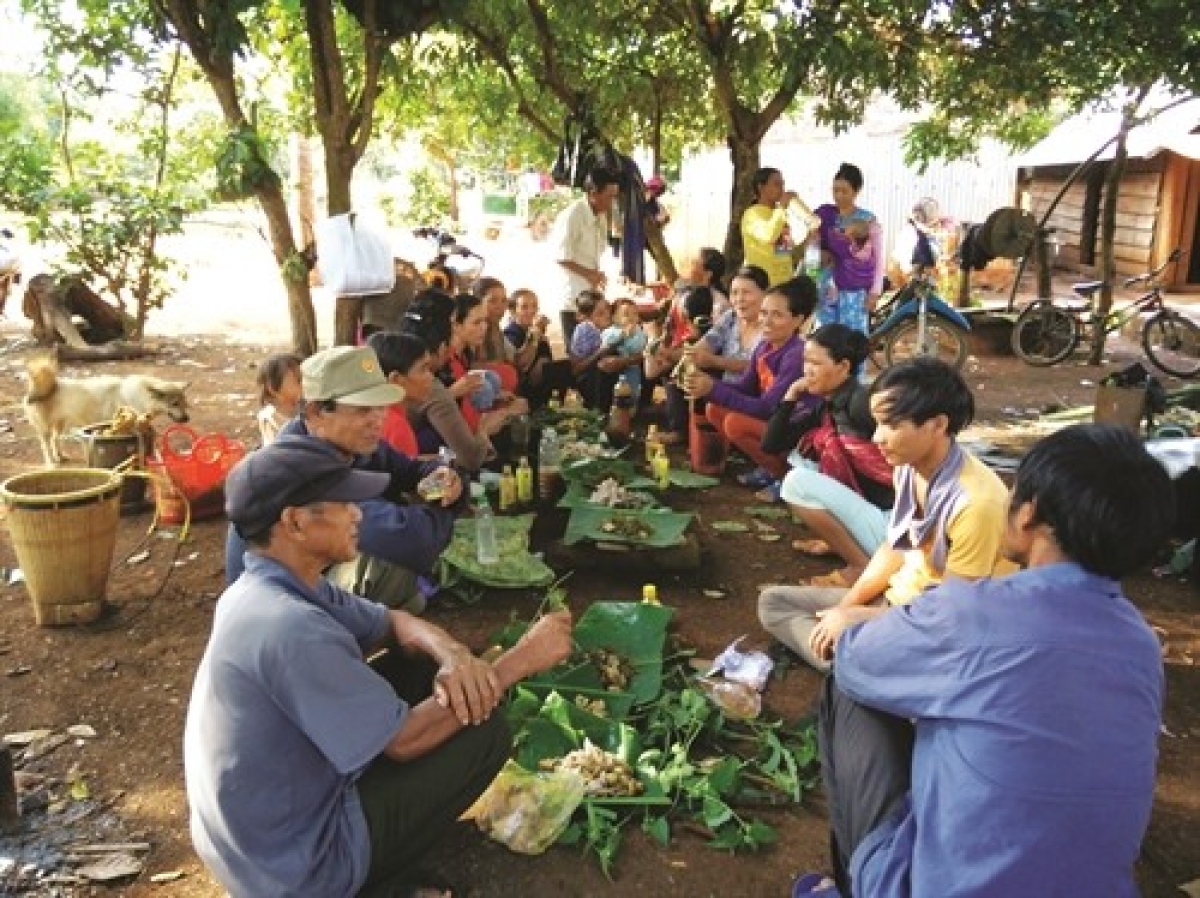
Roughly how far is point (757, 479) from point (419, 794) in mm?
4349

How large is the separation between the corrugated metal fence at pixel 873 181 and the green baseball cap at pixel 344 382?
17.0 meters

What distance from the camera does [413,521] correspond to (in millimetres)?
3729

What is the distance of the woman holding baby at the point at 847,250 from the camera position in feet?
27.9

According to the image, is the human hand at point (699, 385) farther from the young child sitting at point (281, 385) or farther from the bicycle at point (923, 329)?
the bicycle at point (923, 329)

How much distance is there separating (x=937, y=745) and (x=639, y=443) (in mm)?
5362

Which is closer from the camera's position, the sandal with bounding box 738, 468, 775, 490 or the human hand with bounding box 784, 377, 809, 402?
the human hand with bounding box 784, 377, 809, 402

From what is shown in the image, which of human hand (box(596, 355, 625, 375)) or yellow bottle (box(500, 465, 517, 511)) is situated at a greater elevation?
human hand (box(596, 355, 625, 375))

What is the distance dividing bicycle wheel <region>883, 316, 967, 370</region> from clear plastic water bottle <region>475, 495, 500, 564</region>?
6.26 metres

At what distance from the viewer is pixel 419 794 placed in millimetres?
2426

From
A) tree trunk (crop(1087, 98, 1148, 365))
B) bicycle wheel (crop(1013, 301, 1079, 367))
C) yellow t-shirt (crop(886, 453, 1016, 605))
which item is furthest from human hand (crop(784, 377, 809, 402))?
tree trunk (crop(1087, 98, 1148, 365))

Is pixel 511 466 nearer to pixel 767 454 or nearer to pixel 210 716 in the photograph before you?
pixel 767 454

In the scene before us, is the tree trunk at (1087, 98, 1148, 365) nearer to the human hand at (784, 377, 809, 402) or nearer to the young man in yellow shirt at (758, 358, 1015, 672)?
the human hand at (784, 377, 809, 402)

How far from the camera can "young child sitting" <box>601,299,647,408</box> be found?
748cm

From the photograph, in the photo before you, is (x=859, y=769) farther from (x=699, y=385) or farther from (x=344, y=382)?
(x=699, y=385)
